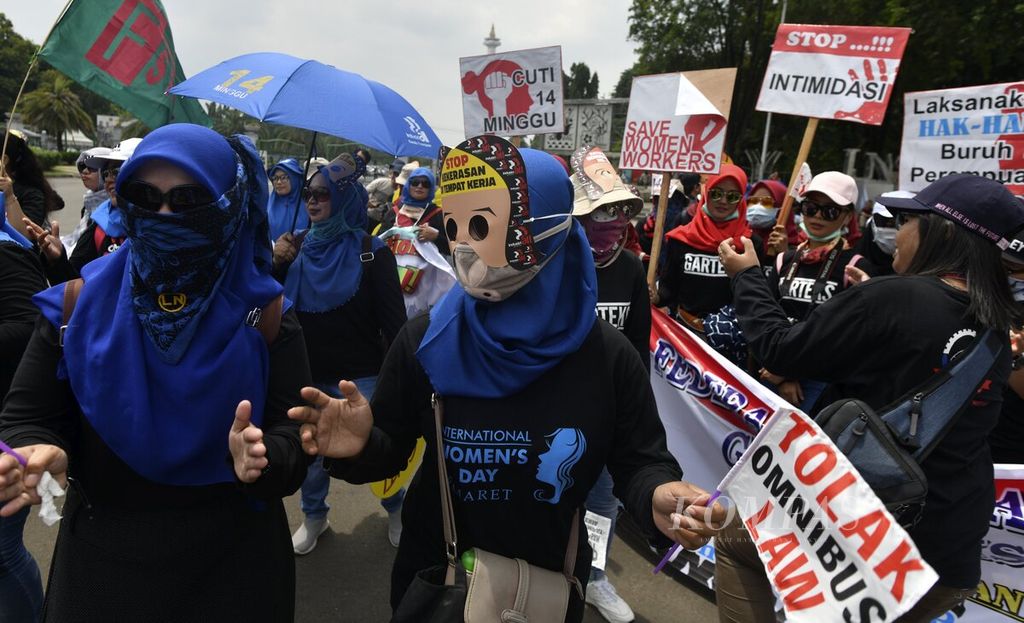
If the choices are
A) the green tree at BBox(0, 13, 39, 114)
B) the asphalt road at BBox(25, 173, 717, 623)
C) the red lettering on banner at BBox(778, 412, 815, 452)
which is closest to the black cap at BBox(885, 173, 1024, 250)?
the red lettering on banner at BBox(778, 412, 815, 452)

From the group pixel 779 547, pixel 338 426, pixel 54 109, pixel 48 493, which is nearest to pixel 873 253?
pixel 779 547

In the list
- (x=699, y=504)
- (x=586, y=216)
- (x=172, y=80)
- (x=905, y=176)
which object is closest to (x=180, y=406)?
(x=699, y=504)

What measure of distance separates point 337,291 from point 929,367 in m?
2.68

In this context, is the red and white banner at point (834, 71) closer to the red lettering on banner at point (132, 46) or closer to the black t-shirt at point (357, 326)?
the black t-shirt at point (357, 326)

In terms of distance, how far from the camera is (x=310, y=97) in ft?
11.0

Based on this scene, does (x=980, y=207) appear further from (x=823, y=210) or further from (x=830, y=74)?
(x=830, y=74)

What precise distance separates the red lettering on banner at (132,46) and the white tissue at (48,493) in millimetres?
2881

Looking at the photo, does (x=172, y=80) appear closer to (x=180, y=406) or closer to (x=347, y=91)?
(x=347, y=91)

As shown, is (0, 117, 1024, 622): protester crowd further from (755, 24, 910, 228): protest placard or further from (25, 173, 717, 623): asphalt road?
(755, 24, 910, 228): protest placard

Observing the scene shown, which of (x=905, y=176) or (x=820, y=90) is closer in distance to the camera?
(x=905, y=176)

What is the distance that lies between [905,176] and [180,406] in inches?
171

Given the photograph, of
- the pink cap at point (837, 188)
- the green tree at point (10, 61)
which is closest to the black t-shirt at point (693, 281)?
the pink cap at point (837, 188)

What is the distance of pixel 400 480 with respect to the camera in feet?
11.9

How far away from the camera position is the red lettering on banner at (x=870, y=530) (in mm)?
1176
